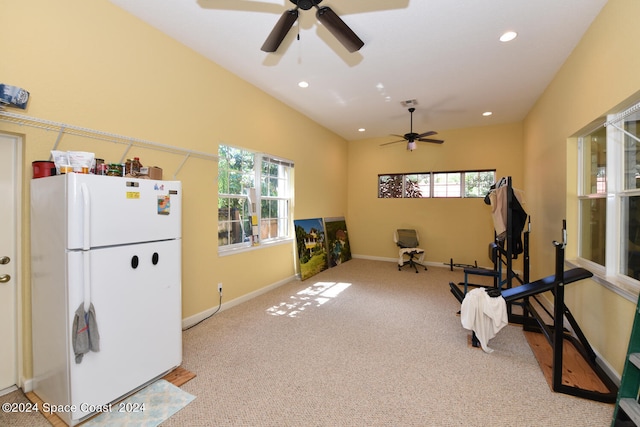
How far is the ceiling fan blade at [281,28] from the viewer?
188cm

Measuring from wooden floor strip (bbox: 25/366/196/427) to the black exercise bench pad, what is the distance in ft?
9.46

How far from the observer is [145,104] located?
8.70 feet

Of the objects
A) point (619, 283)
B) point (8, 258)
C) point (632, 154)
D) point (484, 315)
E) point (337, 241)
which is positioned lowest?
point (484, 315)

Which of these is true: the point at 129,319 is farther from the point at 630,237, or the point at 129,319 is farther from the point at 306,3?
the point at 630,237

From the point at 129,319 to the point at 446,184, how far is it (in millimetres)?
6296

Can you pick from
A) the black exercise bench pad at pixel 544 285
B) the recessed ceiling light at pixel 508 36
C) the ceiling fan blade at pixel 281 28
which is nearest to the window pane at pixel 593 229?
the black exercise bench pad at pixel 544 285

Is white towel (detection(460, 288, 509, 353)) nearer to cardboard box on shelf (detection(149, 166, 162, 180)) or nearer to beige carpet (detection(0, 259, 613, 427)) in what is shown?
beige carpet (detection(0, 259, 613, 427))

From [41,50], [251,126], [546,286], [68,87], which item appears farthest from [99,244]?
[546,286]

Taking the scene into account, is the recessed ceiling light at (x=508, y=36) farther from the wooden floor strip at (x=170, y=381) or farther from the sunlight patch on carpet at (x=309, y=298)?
the wooden floor strip at (x=170, y=381)

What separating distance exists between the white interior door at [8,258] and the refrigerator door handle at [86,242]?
2.69ft

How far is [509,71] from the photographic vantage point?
3461mm

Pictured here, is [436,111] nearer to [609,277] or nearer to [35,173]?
[609,277]

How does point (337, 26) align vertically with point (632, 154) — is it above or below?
above

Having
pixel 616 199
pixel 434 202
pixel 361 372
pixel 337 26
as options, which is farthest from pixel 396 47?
pixel 434 202
